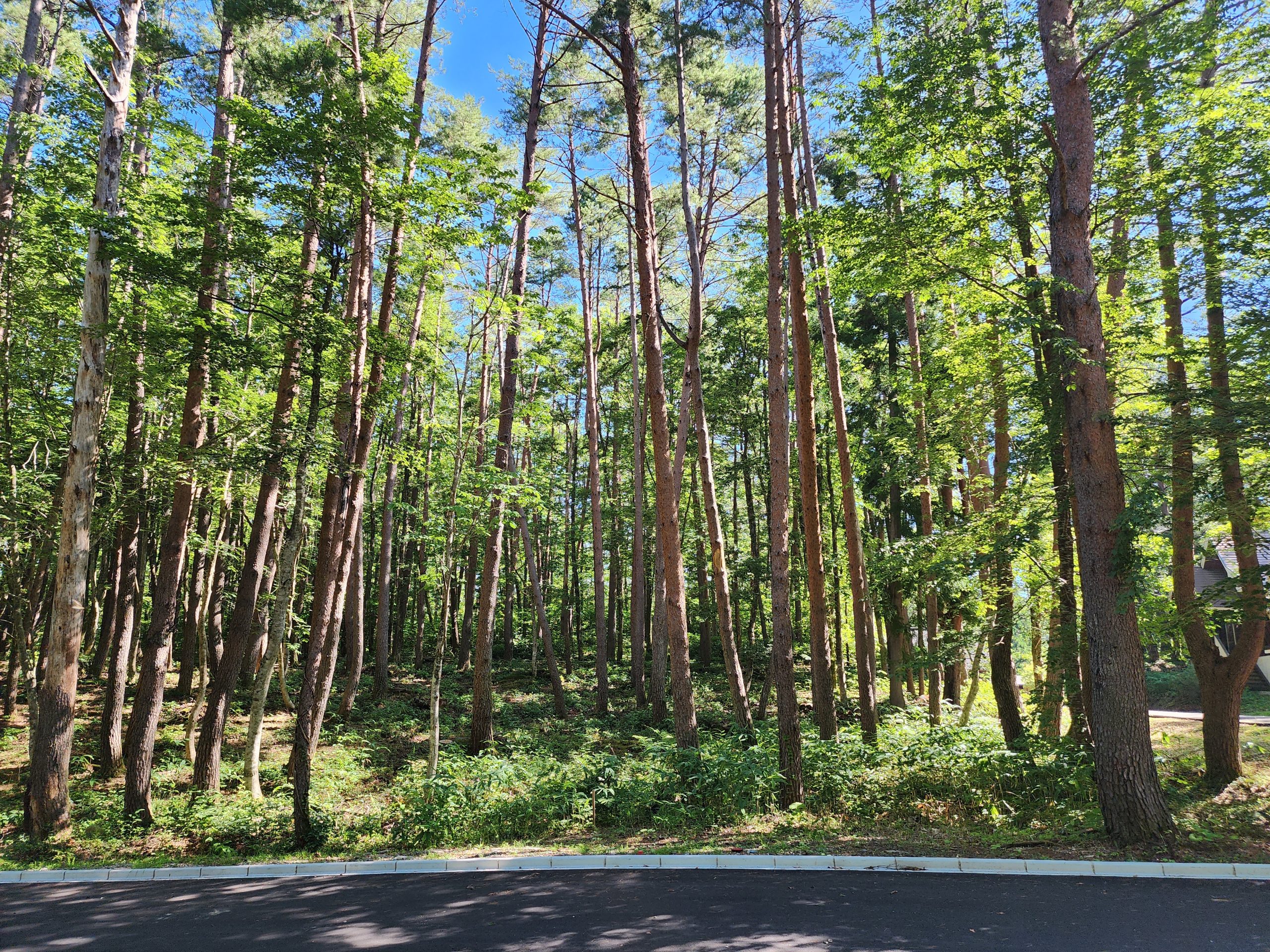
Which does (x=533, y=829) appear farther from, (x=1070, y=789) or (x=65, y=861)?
(x=1070, y=789)

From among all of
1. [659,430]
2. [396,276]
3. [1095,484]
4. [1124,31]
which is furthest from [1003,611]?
[396,276]

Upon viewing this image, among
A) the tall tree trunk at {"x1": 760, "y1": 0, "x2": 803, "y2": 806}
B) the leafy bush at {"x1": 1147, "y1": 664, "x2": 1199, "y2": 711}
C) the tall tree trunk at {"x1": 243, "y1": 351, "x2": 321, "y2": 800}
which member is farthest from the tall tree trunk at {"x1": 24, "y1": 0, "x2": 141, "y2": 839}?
the leafy bush at {"x1": 1147, "y1": 664, "x2": 1199, "y2": 711}

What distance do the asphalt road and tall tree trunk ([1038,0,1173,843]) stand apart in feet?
3.68

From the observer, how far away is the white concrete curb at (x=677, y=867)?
5.93 m

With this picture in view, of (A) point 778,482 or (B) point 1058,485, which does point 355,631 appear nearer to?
(A) point 778,482

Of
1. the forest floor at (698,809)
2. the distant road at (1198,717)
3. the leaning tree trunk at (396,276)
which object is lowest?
the distant road at (1198,717)

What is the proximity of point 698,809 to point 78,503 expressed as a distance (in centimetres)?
836

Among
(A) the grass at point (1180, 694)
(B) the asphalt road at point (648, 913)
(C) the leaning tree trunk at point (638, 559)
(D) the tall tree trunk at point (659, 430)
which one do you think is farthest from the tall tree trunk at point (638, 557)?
(A) the grass at point (1180, 694)

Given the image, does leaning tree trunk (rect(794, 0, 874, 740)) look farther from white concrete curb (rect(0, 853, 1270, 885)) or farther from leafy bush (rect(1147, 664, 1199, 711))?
leafy bush (rect(1147, 664, 1199, 711))

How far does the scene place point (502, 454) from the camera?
42.3 feet

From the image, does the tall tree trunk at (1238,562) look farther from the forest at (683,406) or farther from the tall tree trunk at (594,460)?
the tall tree trunk at (594,460)

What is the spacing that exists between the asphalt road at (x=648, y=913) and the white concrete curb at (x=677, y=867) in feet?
0.54

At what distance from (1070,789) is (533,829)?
639 cm

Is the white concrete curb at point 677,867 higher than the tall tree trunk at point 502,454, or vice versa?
the tall tree trunk at point 502,454
